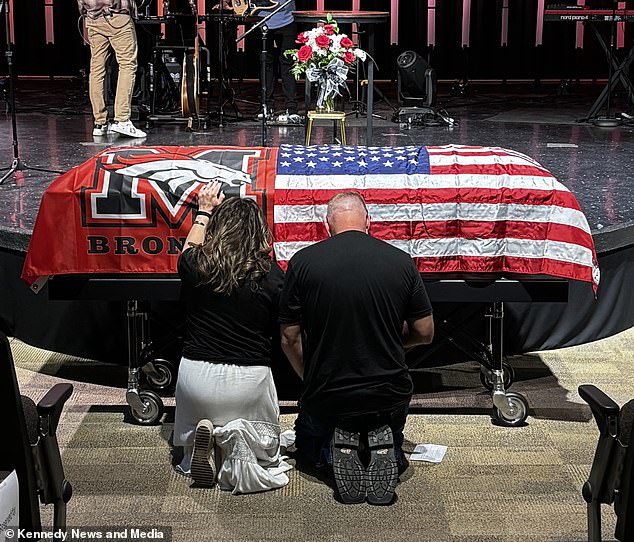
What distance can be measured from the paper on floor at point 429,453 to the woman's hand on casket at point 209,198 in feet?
4.00

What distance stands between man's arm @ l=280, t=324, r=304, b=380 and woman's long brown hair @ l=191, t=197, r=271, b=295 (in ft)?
0.70

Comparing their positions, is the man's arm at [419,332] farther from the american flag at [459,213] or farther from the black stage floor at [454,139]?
the black stage floor at [454,139]

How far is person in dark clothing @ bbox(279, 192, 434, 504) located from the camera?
3.68 metres

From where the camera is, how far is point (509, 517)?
3.56 meters

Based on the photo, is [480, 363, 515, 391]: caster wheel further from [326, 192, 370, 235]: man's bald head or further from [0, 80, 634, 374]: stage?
[326, 192, 370, 235]: man's bald head

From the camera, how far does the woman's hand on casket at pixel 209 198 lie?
4168 mm

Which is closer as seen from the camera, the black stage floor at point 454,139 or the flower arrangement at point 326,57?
the black stage floor at point 454,139

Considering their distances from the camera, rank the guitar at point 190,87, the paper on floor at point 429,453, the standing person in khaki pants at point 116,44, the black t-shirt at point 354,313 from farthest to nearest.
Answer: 1. the guitar at point 190,87
2. the standing person in khaki pants at point 116,44
3. the paper on floor at point 429,453
4. the black t-shirt at point 354,313

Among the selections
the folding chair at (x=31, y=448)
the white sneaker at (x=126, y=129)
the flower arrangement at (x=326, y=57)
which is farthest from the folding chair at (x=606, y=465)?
the white sneaker at (x=126, y=129)

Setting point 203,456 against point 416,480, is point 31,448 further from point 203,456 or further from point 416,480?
point 416,480

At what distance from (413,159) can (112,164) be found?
4.03ft

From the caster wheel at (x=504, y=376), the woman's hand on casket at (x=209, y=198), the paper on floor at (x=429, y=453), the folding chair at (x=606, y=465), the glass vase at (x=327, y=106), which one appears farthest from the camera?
the glass vase at (x=327, y=106)

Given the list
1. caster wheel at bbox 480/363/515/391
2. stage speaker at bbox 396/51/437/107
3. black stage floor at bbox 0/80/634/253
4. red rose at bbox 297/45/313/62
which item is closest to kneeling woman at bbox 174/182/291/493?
caster wheel at bbox 480/363/515/391

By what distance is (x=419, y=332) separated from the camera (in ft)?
12.6
